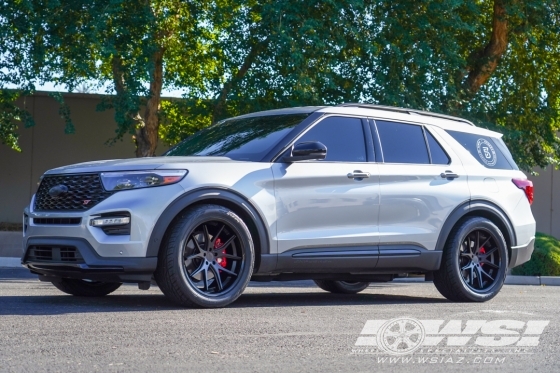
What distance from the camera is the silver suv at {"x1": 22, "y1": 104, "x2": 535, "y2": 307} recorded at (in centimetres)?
752

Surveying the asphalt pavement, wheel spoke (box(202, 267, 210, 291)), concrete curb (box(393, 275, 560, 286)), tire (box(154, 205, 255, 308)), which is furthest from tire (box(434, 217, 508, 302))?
concrete curb (box(393, 275, 560, 286))

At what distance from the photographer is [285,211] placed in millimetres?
8125

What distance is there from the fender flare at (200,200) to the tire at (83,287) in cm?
156

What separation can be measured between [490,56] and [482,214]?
11.8m

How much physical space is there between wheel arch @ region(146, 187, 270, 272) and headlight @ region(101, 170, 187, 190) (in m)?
0.21

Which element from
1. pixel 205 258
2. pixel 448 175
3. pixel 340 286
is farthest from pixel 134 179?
pixel 340 286

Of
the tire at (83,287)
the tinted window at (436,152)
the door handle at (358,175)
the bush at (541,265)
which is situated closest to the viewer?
the door handle at (358,175)

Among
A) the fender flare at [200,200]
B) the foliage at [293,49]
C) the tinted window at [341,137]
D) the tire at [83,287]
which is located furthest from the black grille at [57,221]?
the foliage at [293,49]

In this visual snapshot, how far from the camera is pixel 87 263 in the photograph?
7.44 meters

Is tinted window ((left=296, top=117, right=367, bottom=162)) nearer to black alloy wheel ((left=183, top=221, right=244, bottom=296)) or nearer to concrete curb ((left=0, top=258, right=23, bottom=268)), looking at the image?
black alloy wheel ((left=183, top=221, right=244, bottom=296))

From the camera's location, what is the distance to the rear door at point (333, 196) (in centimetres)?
816

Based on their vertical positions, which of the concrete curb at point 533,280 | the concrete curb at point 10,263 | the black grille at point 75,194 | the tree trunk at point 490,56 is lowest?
the concrete curb at point 533,280

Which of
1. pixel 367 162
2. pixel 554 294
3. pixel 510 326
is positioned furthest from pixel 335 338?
pixel 554 294

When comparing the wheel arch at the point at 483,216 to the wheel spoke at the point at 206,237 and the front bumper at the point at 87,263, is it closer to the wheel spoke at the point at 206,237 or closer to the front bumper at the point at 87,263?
the wheel spoke at the point at 206,237
